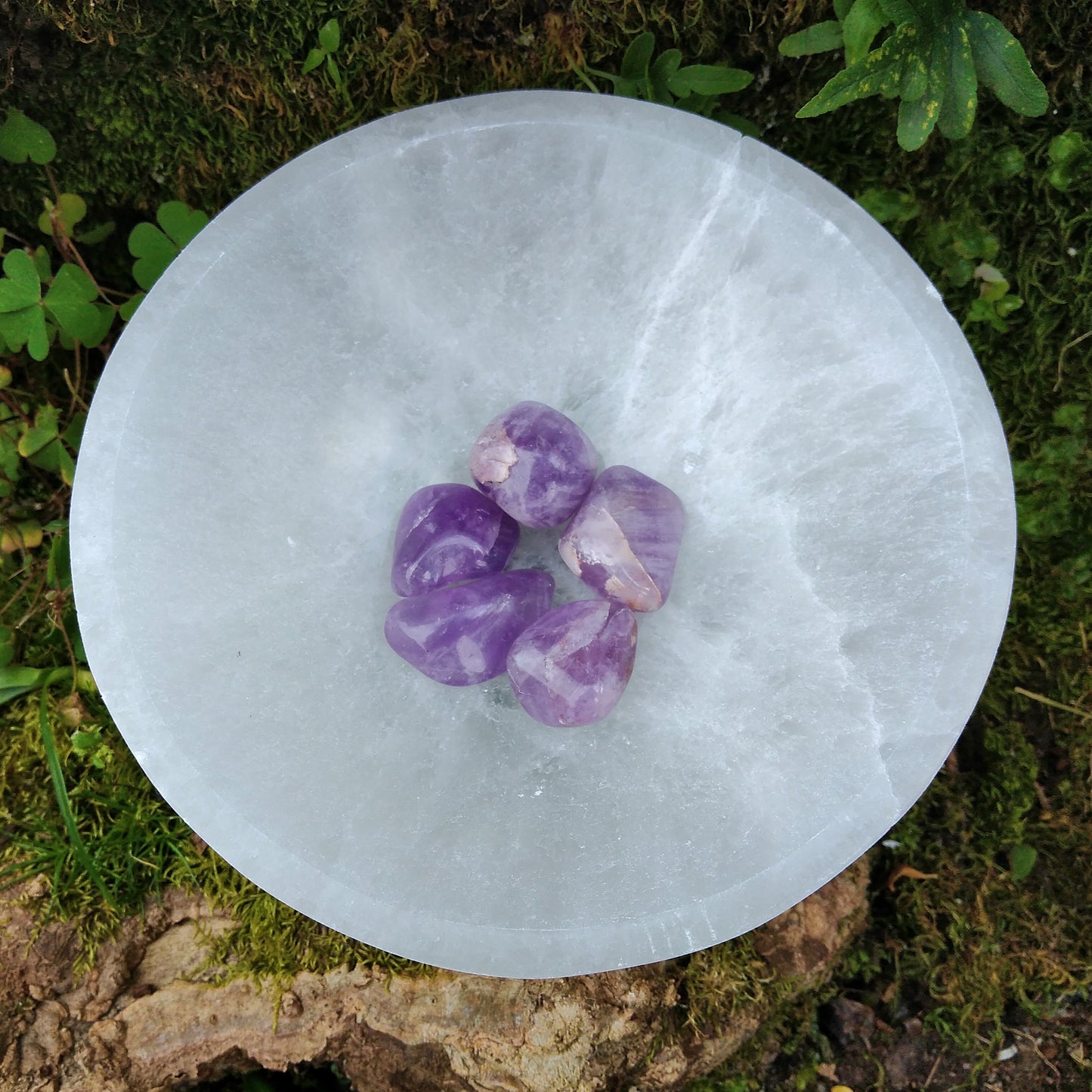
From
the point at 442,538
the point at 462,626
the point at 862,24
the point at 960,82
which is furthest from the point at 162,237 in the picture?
the point at 960,82

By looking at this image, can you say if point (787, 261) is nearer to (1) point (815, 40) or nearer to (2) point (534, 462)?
(1) point (815, 40)

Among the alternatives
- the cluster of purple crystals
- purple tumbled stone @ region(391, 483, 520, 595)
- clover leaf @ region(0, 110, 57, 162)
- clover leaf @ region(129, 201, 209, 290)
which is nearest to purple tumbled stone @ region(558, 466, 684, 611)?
the cluster of purple crystals

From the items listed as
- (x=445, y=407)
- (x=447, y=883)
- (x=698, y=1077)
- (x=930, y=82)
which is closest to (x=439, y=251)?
(x=445, y=407)

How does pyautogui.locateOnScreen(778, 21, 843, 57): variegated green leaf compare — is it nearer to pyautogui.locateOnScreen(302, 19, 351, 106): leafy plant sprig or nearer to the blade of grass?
pyautogui.locateOnScreen(302, 19, 351, 106): leafy plant sprig

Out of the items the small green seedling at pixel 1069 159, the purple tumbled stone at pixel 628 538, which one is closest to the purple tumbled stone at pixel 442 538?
the purple tumbled stone at pixel 628 538

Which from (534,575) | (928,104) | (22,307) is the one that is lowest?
(534,575)

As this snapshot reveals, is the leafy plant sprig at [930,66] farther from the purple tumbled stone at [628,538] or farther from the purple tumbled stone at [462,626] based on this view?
the purple tumbled stone at [462,626]
